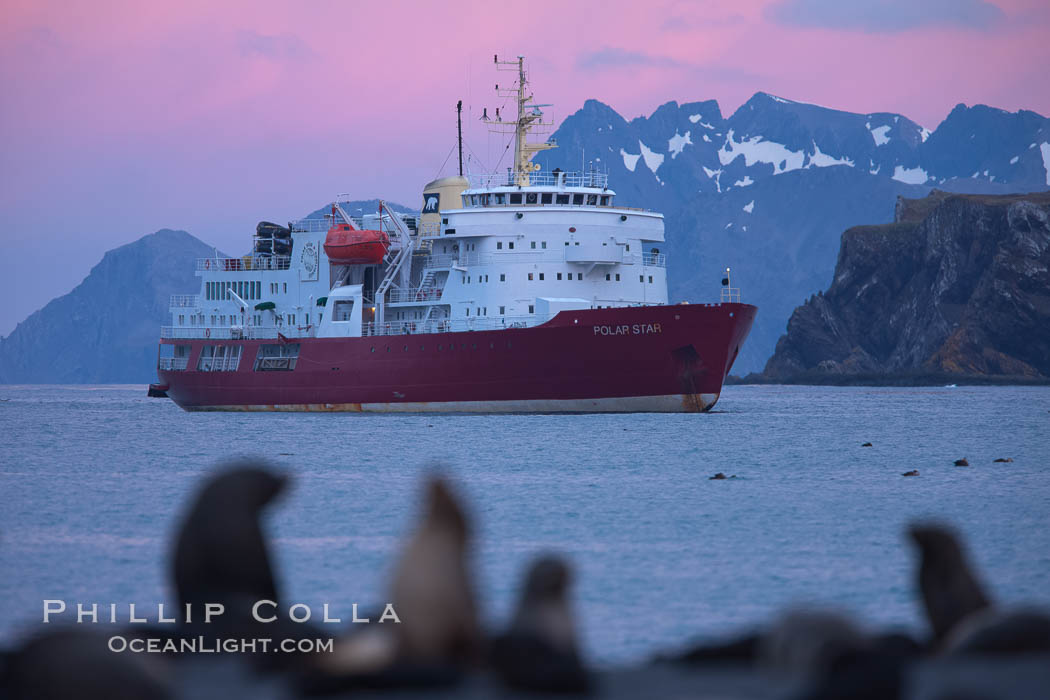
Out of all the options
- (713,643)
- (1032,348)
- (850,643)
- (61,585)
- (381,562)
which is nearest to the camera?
(850,643)

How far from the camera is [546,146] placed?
4597 cm

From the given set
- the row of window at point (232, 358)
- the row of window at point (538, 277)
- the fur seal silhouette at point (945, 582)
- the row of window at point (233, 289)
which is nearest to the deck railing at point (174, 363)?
the row of window at point (232, 358)

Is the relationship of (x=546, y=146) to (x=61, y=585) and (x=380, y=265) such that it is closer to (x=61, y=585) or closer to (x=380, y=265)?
(x=380, y=265)

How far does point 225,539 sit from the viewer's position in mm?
7473

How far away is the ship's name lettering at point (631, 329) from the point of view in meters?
37.1

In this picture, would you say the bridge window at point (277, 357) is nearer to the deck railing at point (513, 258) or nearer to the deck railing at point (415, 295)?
the deck railing at point (415, 295)

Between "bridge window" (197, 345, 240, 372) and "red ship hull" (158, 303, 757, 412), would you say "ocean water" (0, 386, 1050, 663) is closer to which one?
"red ship hull" (158, 303, 757, 412)

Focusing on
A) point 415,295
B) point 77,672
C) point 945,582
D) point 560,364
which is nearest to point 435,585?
point 77,672

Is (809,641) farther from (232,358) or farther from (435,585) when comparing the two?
(232,358)

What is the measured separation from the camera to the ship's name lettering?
122 feet

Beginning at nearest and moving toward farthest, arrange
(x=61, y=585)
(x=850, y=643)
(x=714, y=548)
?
(x=850, y=643) → (x=61, y=585) → (x=714, y=548)

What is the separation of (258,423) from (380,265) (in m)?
7.34

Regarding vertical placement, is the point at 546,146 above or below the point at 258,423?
above

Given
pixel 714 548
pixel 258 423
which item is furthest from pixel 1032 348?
pixel 714 548
